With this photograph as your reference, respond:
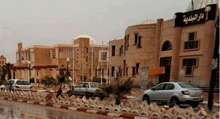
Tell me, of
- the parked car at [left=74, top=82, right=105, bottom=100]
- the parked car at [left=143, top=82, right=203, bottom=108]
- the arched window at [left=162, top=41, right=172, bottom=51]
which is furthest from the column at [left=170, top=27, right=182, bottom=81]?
the parked car at [left=143, top=82, right=203, bottom=108]

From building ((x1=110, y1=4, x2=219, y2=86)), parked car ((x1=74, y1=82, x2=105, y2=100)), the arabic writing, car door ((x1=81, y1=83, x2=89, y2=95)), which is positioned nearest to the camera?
parked car ((x1=74, y1=82, x2=105, y2=100))

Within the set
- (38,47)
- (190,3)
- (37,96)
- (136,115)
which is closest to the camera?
(136,115)

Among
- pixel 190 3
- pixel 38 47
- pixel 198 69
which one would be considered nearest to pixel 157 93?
pixel 198 69

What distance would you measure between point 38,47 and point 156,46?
51.6 meters

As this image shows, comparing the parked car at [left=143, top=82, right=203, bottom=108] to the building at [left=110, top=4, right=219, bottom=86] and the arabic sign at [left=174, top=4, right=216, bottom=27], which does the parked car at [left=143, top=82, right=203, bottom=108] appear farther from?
the arabic sign at [left=174, top=4, right=216, bottom=27]

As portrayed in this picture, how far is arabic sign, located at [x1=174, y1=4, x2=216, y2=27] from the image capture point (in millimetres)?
20750

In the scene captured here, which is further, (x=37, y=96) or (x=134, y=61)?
(x=134, y=61)

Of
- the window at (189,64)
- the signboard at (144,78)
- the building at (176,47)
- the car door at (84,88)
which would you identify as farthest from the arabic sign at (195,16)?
the car door at (84,88)

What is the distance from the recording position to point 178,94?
10352 mm

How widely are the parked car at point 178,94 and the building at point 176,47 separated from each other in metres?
9.85

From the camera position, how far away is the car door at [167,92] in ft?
35.5

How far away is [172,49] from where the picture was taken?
24.9m

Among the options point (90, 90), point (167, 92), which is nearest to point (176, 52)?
point (90, 90)

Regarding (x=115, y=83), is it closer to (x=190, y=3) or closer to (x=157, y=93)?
(x=157, y=93)
